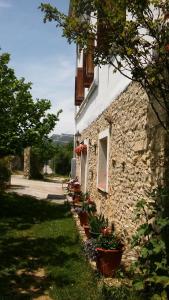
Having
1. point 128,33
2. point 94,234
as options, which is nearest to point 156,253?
point 128,33

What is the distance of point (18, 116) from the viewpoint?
13.1 meters

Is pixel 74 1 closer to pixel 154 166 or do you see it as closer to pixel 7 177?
pixel 154 166

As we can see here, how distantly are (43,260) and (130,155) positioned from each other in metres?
2.37

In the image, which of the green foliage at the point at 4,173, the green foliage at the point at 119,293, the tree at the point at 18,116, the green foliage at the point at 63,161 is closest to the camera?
the green foliage at the point at 119,293

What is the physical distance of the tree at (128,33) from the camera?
14.4ft

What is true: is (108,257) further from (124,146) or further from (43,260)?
(124,146)

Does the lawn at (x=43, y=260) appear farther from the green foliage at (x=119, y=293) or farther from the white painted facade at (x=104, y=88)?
the white painted facade at (x=104, y=88)

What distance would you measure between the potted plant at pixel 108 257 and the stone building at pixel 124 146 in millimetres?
420

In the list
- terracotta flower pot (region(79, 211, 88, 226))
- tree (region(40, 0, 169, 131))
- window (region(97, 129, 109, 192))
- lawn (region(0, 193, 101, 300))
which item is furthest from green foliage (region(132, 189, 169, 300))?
window (region(97, 129, 109, 192))

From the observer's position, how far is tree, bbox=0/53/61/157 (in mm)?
12383

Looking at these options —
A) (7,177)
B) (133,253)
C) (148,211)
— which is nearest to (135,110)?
(148,211)

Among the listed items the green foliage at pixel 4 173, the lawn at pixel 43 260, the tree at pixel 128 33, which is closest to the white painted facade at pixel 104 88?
the tree at pixel 128 33

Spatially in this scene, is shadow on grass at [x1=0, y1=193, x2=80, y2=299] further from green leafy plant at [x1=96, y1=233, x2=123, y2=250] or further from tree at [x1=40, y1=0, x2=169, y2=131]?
tree at [x1=40, y1=0, x2=169, y2=131]

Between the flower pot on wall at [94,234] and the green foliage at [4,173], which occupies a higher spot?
the green foliage at [4,173]
